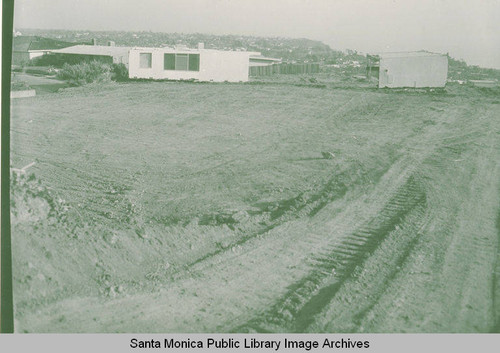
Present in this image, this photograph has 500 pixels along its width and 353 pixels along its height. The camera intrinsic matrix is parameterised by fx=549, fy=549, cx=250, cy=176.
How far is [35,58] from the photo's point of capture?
146ft

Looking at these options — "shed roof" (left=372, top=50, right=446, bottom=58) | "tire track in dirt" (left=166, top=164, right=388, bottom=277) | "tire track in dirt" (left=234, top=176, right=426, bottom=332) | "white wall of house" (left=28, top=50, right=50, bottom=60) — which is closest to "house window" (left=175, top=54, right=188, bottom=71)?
"shed roof" (left=372, top=50, right=446, bottom=58)

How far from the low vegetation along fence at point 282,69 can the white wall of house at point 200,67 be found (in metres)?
6.20

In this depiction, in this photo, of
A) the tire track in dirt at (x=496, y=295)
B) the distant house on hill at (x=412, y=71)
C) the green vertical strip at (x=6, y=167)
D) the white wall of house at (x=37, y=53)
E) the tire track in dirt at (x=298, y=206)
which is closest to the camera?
the green vertical strip at (x=6, y=167)

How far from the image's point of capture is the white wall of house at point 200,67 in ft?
115

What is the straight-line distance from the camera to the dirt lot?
22.0ft

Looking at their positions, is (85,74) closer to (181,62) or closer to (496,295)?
(181,62)

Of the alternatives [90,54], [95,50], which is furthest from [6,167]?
[95,50]

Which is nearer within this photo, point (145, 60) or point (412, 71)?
point (412, 71)

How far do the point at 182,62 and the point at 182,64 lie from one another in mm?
132

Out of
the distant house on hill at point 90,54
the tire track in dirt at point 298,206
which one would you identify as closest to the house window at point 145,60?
the distant house on hill at point 90,54

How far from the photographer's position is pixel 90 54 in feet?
135

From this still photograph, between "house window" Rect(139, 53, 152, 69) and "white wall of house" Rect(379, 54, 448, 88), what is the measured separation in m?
14.8

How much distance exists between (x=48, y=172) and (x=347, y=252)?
284 inches

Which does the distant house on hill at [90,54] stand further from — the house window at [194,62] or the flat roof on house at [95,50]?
the house window at [194,62]
